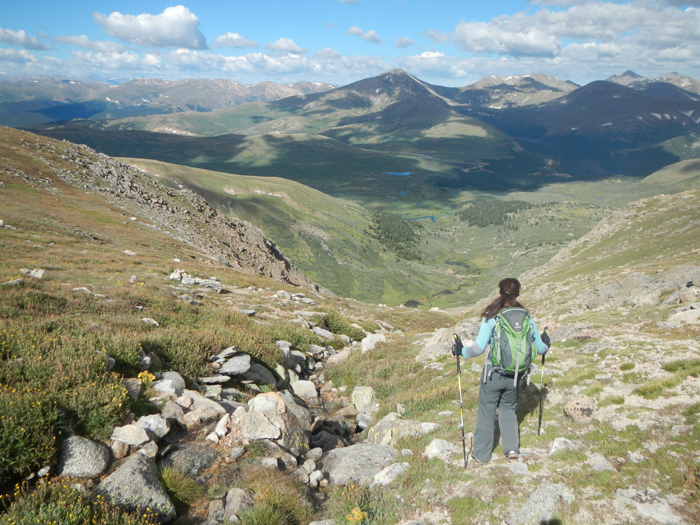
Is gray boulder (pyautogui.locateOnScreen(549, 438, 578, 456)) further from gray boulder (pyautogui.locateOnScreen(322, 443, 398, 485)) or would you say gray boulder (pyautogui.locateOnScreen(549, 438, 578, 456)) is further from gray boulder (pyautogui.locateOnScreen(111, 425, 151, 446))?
gray boulder (pyautogui.locateOnScreen(111, 425, 151, 446))

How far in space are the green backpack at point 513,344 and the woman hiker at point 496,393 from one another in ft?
0.48

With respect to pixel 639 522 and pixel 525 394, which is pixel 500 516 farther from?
pixel 525 394

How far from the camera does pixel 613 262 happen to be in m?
75.9

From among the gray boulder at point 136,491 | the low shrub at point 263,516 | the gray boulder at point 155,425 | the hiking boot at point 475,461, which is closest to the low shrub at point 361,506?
the low shrub at point 263,516

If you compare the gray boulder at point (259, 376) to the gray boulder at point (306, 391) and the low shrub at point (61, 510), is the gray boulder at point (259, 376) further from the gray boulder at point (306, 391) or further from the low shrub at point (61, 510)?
the low shrub at point (61, 510)

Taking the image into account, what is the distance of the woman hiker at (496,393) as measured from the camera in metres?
9.03

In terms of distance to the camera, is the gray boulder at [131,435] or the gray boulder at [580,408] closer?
the gray boulder at [131,435]

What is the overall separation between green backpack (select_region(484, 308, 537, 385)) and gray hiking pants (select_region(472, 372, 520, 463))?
378 mm

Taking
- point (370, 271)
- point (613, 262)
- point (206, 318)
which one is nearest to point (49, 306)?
point (206, 318)

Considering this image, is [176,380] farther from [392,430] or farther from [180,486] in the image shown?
[392,430]

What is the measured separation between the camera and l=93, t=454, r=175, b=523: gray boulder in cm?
673

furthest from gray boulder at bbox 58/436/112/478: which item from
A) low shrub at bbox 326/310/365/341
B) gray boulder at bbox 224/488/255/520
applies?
low shrub at bbox 326/310/365/341

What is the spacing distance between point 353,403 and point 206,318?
28.3 ft

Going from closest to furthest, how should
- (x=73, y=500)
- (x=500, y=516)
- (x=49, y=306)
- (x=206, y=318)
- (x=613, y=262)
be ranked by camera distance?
1. (x=73, y=500)
2. (x=500, y=516)
3. (x=49, y=306)
4. (x=206, y=318)
5. (x=613, y=262)
